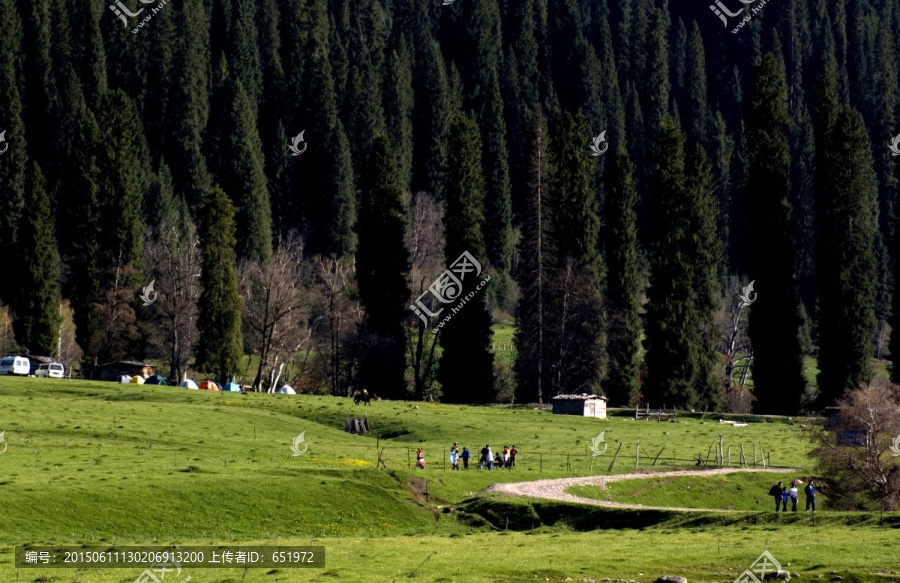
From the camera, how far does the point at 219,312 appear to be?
341 feet

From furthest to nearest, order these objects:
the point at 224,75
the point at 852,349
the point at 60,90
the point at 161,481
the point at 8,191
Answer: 1. the point at 224,75
2. the point at 60,90
3. the point at 8,191
4. the point at 852,349
5. the point at 161,481

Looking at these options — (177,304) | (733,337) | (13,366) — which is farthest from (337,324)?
(733,337)

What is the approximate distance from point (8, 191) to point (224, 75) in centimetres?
5307

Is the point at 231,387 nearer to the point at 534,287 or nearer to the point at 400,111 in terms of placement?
the point at 534,287

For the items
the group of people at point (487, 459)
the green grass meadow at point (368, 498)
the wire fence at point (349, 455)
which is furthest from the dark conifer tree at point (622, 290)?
the group of people at point (487, 459)

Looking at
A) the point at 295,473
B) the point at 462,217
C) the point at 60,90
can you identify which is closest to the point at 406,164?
the point at 60,90

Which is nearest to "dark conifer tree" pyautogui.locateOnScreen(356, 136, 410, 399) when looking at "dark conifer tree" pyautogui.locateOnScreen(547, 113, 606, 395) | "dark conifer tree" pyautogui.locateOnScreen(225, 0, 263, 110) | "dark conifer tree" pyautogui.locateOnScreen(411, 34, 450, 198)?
"dark conifer tree" pyautogui.locateOnScreen(547, 113, 606, 395)

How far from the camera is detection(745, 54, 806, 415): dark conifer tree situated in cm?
9761

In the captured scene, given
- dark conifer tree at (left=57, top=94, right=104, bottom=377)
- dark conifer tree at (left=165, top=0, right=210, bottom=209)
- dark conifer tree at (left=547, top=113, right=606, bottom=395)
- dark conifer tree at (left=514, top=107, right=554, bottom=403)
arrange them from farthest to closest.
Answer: dark conifer tree at (left=165, top=0, right=210, bottom=209) < dark conifer tree at (left=57, top=94, right=104, bottom=377) < dark conifer tree at (left=547, top=113, right=606, bottom=395) < dark conifer tree at (left=514, top=107, right=554, bottom=403)

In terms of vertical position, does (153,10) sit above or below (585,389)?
above

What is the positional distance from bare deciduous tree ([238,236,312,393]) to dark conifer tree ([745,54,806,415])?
37.7 meters

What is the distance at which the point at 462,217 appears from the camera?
10612cm

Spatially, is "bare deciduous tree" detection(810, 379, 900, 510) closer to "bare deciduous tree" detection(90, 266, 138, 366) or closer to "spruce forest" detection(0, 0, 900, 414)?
"spruce forest" detection(0, 0, 900, 414)

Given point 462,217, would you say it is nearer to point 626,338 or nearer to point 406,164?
point 626,338
